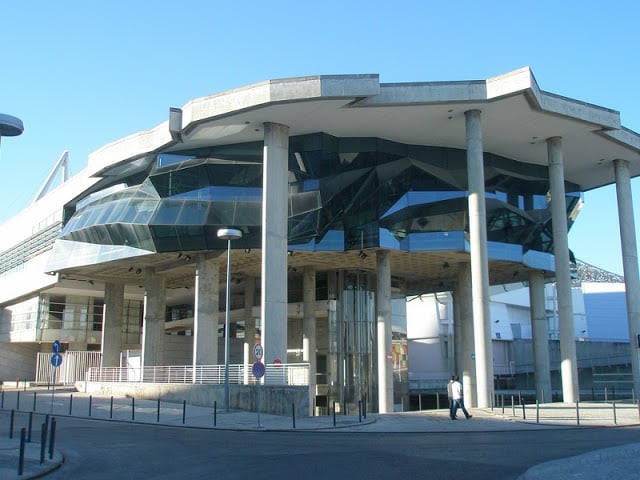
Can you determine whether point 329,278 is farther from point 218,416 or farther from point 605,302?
point 605,302

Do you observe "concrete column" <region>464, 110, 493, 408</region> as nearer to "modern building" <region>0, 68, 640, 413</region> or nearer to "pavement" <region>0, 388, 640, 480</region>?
"modern building" <region>0, 68, 640, 413</region>

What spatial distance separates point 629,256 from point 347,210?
15.9 metres

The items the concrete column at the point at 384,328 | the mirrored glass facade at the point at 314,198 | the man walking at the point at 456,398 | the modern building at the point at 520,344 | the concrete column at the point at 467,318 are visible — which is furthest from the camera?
the modern building at the point at 520,344

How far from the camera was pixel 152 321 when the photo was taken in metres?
41.1

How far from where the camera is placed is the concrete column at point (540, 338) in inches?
1634

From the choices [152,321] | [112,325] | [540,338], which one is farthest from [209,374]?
[540,338]

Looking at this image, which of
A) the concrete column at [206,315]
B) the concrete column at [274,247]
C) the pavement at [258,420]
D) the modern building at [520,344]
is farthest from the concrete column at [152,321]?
the modern building at [520,344]

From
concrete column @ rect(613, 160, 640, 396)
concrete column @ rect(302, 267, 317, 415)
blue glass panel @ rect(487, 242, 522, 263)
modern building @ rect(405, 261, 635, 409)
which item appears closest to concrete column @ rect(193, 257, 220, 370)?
concrete column @ rect(302, 267, 317, 415)

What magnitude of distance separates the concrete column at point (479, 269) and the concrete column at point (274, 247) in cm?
837

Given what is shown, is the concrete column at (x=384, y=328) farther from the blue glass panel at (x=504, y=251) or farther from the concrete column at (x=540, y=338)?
the concrete column at (x=540, y=338)

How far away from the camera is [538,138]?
35875mm

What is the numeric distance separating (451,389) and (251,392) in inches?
306

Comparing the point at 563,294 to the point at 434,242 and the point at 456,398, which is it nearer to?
the point at 434,242

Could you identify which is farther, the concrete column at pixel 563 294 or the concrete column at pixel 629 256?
the concrete column at pixel 629 256
